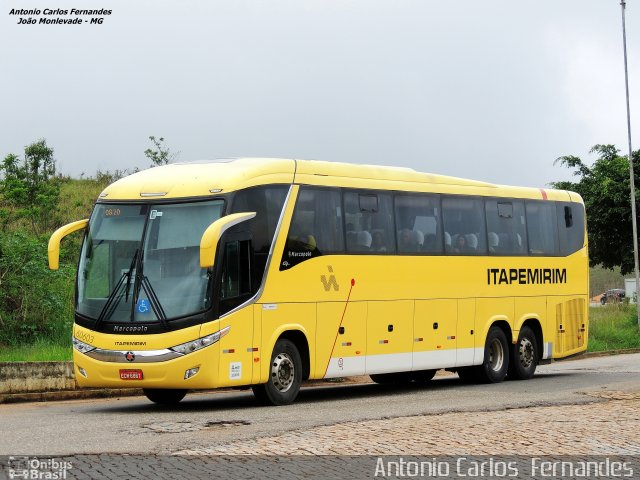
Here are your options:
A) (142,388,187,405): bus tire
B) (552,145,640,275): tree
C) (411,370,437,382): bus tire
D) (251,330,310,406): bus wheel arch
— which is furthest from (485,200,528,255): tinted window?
(552,145,640,275): tree

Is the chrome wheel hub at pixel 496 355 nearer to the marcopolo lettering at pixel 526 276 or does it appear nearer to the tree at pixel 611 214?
the marcopolo lettering at pixel 526 276

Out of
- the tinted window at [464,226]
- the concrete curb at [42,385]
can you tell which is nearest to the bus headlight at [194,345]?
the concrete curb at [42,385]

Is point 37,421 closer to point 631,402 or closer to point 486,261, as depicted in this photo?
point 631,402

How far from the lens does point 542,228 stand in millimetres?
25484

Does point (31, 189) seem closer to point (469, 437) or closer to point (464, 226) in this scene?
point (464, 226)

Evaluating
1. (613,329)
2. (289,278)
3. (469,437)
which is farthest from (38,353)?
(613,329)

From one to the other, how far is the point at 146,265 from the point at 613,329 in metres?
30.4

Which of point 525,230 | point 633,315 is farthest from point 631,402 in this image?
point 633,315

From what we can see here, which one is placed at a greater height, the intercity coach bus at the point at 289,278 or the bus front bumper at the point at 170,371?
the intercity coach bus at the point at 289,278

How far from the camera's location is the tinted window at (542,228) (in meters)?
25.1

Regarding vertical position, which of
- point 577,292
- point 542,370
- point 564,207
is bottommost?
point 542,370

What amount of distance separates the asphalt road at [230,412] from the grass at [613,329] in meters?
17.2

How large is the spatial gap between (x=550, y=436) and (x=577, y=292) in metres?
13.4

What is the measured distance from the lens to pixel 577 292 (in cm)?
2645
